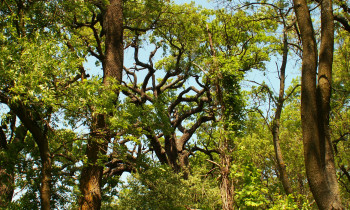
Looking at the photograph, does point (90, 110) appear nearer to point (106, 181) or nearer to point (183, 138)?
point (106, 181)

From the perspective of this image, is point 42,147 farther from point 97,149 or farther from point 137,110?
point 137,110

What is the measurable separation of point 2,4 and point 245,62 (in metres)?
10.1

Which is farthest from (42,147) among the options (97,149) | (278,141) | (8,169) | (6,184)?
(278,141)

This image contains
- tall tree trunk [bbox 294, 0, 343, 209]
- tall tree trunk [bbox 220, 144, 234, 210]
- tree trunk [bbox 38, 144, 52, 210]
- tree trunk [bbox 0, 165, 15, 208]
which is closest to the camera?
tall tree trunk [bbox 294, 0, 343, 209]

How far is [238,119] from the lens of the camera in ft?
30.3

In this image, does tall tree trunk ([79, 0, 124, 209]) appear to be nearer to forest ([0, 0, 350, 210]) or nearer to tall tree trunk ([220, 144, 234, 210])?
forest ([0, 0, 350, 210])

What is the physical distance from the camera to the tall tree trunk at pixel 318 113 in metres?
3.93

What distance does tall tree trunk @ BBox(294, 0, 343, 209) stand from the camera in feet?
12.9

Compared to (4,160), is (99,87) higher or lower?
higher

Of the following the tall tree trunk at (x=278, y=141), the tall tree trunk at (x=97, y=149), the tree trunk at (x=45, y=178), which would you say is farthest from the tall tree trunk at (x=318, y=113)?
the tree trunk at (x=45, y=178)

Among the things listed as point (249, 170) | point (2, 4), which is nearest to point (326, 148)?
point (249, 170)

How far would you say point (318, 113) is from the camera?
436 centimetres

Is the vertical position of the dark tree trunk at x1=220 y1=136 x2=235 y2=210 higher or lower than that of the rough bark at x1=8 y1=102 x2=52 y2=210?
lower

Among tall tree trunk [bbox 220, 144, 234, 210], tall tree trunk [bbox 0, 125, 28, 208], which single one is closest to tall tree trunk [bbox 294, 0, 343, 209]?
tall tree trunk [bbox 220, 144, 234, 210]
